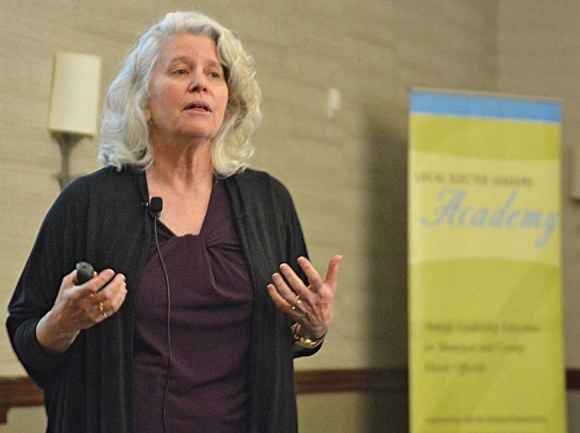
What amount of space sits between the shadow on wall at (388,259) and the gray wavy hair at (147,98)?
3.48 m

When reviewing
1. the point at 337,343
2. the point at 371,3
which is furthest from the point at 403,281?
the point at 371,3

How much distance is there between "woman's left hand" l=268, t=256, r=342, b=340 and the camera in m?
2.01

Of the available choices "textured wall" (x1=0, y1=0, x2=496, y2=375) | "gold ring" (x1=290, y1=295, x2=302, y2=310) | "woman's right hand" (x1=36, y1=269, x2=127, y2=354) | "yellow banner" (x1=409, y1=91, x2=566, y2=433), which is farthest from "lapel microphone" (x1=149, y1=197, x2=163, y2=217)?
"yellow banner" (x1=409, y1=91, x2=566, y2=433)

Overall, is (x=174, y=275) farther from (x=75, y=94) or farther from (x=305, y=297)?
(x=75, y=94)

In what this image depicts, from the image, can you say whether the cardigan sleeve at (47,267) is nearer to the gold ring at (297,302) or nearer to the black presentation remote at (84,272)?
the black presentation remote at (84,272)

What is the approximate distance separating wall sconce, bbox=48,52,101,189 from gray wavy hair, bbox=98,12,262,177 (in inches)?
61.1

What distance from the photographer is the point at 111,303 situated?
182cm

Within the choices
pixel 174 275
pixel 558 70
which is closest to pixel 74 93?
pixel 174 275

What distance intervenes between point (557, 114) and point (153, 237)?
4.13 m

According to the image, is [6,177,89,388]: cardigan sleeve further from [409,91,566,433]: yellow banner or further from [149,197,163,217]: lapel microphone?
[409,91,566,433]: yellow banner

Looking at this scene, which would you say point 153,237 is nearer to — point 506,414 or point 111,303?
point 111,303

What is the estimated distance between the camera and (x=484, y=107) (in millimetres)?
5629

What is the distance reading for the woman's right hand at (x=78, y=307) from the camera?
1.81m

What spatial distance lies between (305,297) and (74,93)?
83.3 inches
